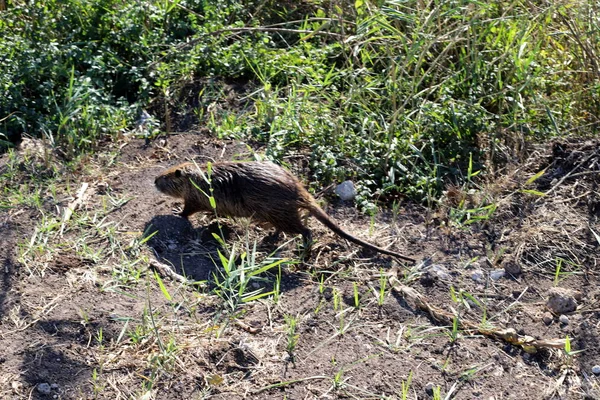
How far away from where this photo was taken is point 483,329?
150 inches

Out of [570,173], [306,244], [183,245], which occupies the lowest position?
[183,245]

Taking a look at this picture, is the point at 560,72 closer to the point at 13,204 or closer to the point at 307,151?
the point at 307,151

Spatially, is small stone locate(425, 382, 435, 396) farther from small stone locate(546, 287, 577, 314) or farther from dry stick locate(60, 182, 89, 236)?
dry stick locate(60, 182, 89, 236)

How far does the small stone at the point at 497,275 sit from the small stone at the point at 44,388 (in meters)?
2.28

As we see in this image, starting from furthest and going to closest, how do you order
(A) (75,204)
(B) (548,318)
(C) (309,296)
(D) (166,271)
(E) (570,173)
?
(E) (570,173) < (A) (75,204) < (D) (166,271) < (C) (309,296) < (B) (548,318)

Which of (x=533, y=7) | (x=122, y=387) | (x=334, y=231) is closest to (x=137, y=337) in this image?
(x=122, y=387)

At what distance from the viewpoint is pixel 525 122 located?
16.6 feet

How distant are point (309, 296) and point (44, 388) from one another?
1.35 metres

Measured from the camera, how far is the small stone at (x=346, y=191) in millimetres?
4777

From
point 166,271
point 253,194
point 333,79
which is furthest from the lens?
point 333,79

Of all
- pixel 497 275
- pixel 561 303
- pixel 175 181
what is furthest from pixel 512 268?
pixel 175 181

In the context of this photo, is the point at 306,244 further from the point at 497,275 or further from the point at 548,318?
the point at 548,318

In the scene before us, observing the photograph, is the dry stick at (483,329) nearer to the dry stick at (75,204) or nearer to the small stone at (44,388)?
the small stone at (44,388)

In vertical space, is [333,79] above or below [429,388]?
above
